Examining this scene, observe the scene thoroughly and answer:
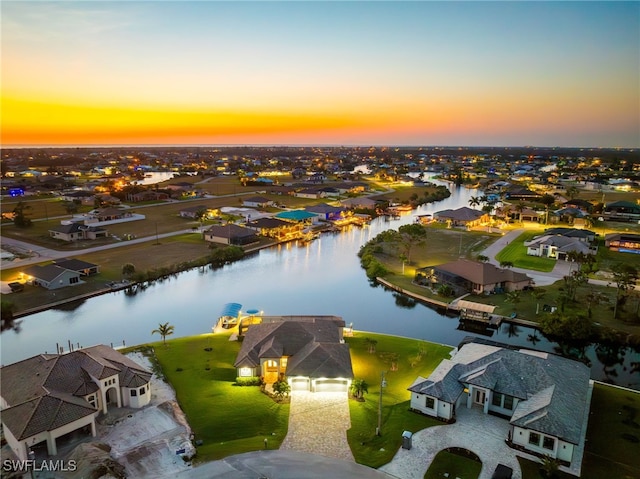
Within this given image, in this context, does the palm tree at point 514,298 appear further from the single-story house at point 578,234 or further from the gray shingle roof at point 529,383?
the single-story house at point 578,234

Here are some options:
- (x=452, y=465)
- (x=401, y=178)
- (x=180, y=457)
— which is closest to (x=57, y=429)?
(x=180, y=457)

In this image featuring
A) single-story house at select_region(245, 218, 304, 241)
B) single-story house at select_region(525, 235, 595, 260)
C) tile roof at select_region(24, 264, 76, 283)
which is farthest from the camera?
single-story house at select_region(245, 218, 304, 241)

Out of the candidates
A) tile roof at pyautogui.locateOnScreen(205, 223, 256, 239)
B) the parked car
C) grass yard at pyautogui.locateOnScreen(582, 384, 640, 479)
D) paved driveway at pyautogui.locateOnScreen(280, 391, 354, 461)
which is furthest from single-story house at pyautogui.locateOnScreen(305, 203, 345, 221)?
the parked car

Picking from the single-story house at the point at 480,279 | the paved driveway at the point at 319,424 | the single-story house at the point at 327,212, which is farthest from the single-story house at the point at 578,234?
the paved driveway at the point at 319,424

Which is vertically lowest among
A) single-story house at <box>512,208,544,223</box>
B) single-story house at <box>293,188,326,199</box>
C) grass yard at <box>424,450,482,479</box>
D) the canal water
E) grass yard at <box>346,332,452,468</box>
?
the canal water

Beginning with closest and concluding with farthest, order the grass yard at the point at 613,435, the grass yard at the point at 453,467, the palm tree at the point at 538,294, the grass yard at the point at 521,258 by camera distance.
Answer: the grass yard at the point at 453,467 → the grass yard at the point at 613,435 → the palm tree at the point at 538,294 → the grass yard at the point at 521,258

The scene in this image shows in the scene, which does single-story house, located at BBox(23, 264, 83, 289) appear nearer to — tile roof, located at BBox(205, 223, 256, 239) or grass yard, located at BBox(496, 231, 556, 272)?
tile roof, located at BBox(205, 223, 256, 239)

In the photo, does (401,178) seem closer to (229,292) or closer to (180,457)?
(229,292)
